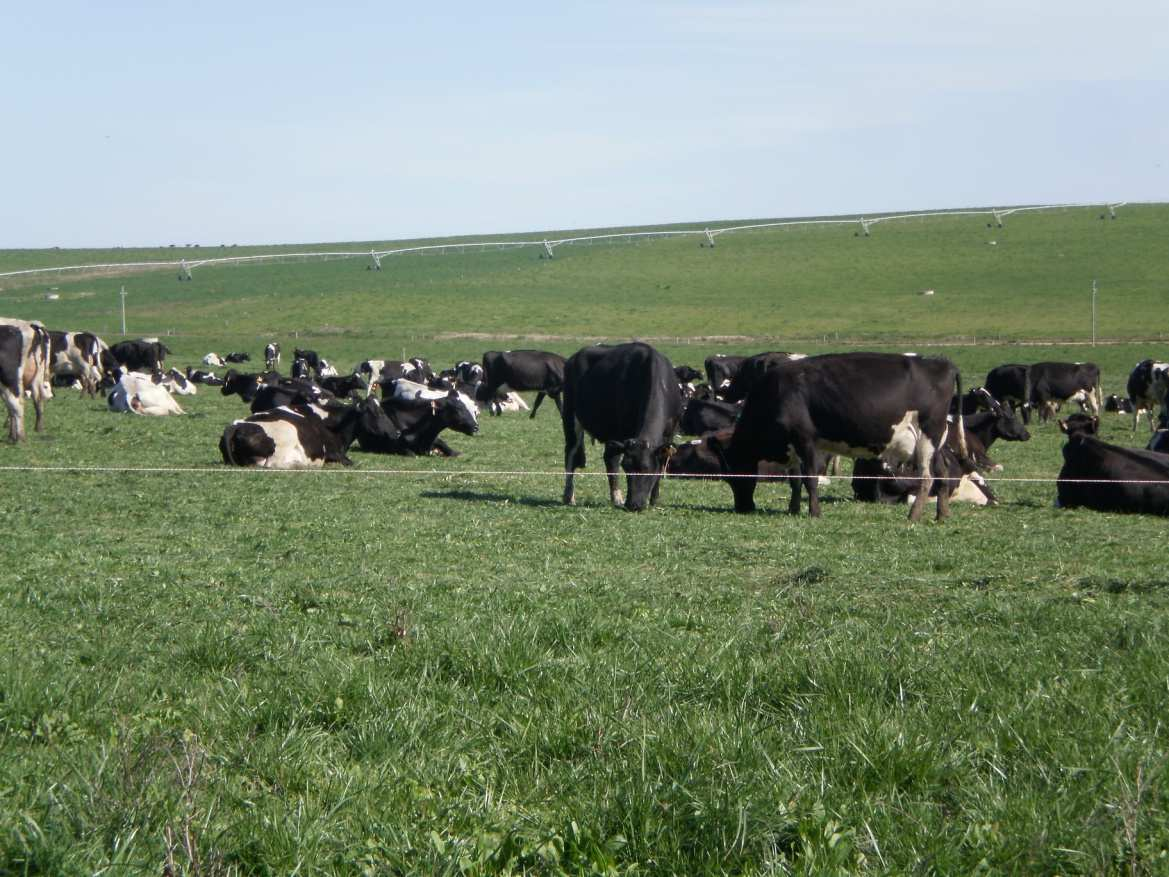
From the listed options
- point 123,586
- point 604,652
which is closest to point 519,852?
point 604,652

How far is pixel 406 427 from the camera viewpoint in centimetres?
2598

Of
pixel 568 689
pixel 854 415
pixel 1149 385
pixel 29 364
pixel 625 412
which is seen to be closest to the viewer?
pixel 568 689

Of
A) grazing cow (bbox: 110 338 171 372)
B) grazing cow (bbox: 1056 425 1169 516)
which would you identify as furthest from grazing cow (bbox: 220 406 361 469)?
grazing cow (bbox: 110 338 171 372)

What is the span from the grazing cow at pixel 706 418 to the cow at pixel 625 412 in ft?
31.3

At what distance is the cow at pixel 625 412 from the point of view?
1750cm

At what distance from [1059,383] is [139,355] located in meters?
33.0

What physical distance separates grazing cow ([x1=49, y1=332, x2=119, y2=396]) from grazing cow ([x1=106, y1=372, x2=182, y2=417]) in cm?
433

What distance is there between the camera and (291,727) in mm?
5707

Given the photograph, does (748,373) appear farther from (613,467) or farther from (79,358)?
(79,358)

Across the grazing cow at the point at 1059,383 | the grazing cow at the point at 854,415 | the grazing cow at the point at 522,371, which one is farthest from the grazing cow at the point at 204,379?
the grazing cow at the point at 854,415

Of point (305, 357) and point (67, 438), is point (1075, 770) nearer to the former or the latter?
A: point (67, 438)

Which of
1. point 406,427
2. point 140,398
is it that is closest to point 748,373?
point 406,427

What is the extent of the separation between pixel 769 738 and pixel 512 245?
6355 inches

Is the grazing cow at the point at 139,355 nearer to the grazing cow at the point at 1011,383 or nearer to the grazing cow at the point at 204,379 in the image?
the grazing cow at the point at 204,379
